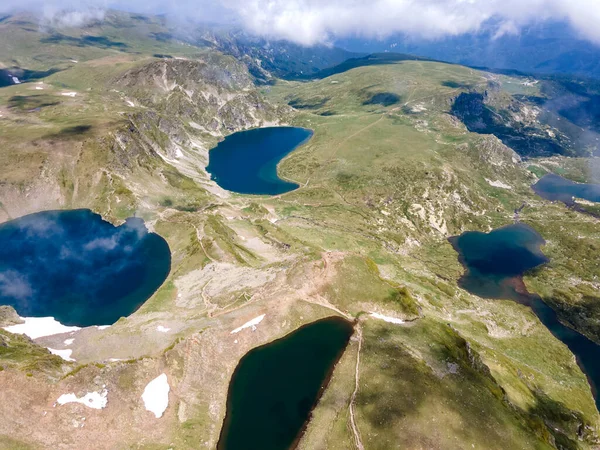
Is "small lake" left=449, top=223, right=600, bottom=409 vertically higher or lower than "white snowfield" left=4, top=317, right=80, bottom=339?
lower

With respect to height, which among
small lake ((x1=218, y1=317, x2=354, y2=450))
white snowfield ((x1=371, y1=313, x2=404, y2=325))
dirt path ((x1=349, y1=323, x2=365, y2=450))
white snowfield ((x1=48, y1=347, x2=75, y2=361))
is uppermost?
dirt path ((x1=349, y1=323, x2=365, y2=450))

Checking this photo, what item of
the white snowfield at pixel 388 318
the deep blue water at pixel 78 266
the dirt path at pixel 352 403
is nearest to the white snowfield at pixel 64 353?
the deep blue water at pixel 78 266

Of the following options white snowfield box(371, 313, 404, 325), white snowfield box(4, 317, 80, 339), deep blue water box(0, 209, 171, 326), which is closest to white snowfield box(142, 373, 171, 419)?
deep blue water box(0, 209, 171, 326)

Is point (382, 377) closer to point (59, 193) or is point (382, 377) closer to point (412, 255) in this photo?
point (412, 255)

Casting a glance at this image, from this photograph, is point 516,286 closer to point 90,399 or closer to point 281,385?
point 281,385

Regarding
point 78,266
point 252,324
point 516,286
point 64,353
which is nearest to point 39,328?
point 64,353

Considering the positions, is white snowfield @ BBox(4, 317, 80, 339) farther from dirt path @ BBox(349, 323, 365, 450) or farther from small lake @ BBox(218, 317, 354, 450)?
dirt path @ BBox(349, 323, 365, 450)

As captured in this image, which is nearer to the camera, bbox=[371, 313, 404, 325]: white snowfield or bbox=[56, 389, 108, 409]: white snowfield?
bbox=[56, 389, 108, 409]: white snowfield
